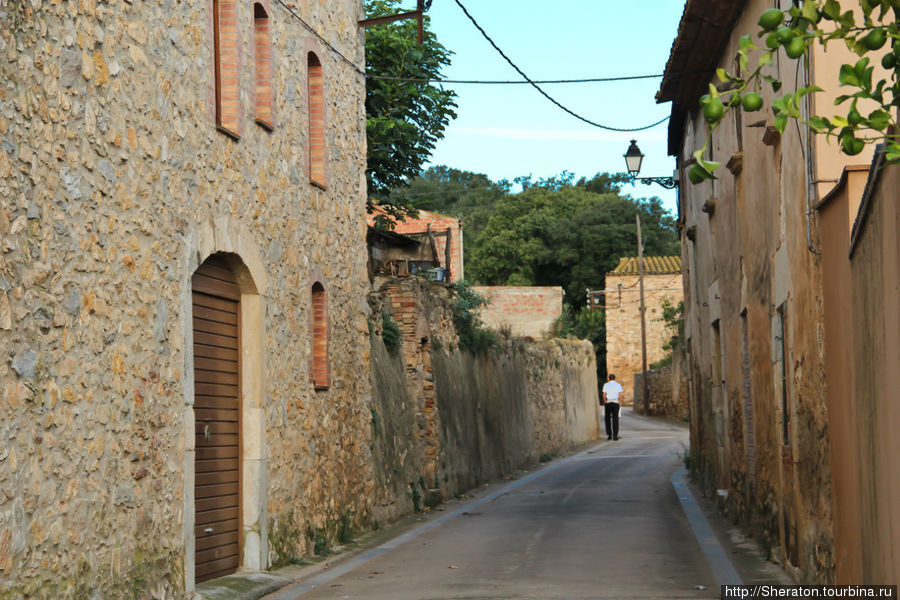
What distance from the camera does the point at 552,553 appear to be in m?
11.7

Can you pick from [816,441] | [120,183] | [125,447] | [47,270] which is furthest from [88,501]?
[816,441]

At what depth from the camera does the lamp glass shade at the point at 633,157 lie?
66.0 ft

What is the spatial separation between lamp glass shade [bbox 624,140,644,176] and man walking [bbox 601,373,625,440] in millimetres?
12133

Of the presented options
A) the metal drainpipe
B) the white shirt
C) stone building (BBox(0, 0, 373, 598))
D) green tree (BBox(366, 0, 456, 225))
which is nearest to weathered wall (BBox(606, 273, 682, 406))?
the white shirt

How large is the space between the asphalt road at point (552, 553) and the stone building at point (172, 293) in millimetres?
1343

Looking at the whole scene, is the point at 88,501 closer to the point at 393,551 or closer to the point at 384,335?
the point at 393,551

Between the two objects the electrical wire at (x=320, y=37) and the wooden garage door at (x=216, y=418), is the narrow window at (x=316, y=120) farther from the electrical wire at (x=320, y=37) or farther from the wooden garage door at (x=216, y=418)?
the wooden garage door at (x=216, y=418)

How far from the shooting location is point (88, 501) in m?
7.68

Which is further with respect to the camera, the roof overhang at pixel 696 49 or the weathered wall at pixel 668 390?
the weathered wall at pixel 668 390

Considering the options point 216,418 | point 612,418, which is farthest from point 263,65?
point 612,418

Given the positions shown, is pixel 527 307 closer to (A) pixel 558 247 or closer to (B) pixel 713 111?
(A) pixel 558 247

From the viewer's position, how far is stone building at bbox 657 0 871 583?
867 cm

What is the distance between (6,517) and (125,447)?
1731 millimetres

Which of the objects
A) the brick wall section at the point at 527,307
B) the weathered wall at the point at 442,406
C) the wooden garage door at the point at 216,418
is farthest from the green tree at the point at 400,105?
the brick wall section at the point at 527,307
